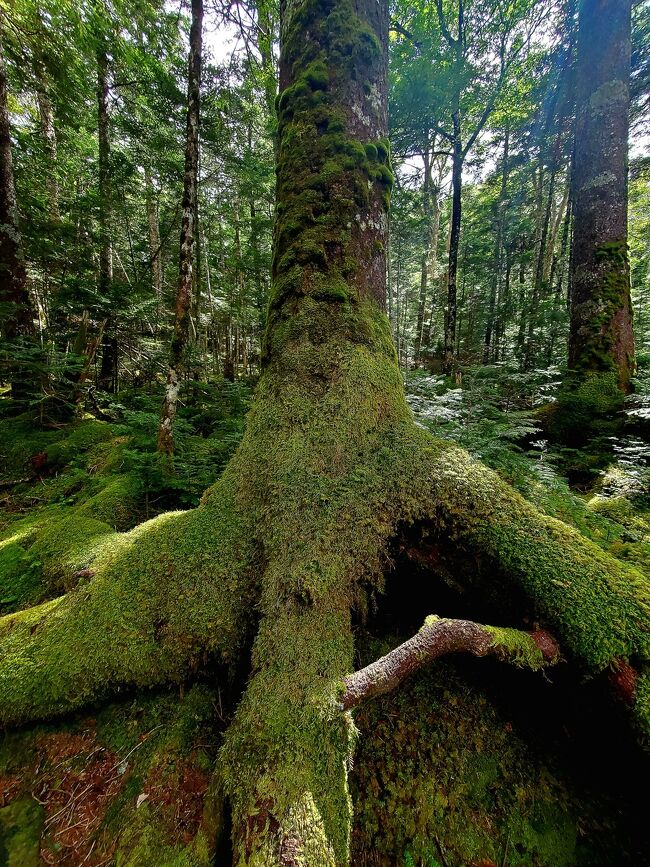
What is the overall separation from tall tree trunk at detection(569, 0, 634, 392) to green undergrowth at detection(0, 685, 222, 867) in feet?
21.5

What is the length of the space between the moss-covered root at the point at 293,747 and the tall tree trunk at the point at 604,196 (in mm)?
5982

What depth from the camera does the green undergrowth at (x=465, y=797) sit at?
4.85ft

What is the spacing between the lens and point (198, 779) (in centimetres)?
157

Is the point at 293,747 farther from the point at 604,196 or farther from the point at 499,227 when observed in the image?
the point at 499,227

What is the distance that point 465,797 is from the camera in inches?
63.4

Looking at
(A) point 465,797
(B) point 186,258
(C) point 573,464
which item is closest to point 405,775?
(A) point 465,797

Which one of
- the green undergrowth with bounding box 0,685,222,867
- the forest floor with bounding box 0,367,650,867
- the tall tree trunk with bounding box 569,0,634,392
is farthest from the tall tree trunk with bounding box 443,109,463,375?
the green undergrowth with bounding box 0,685,222,867

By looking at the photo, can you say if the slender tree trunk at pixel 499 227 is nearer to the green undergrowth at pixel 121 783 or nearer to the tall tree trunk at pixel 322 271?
the tall tree trunk at pixel 322 271

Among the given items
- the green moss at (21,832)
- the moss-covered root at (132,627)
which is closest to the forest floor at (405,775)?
the green moss at (21,832)

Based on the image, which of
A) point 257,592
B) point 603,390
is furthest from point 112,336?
point 603,390

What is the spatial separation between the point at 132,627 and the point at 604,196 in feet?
26.8

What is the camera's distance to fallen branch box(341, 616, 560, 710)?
144 centimetres

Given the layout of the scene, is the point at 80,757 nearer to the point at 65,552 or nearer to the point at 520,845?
the point at 65,552

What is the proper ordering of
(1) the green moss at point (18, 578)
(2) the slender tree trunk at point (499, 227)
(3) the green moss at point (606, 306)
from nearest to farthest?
(1) the green moss at point (18, 578) < (3) the green moss at point (606, 306) < (2) the slender tree trunk at point (499, 227)
